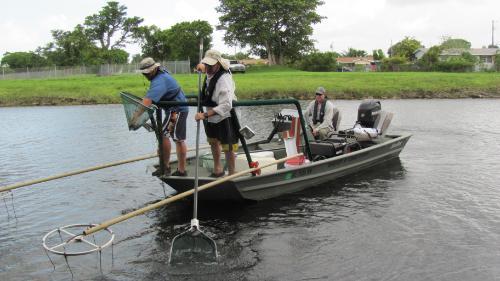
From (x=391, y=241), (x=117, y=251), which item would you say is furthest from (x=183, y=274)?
(x=391, y=241)

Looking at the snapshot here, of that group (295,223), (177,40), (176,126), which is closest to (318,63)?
(177,40)

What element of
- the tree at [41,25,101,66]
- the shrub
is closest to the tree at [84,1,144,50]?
the tree at [41,25,101,66]

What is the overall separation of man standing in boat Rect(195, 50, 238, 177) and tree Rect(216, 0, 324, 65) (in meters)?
62.1

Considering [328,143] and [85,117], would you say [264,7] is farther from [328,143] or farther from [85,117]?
[328,143]

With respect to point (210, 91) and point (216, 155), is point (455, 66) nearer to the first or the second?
point (216, 155)

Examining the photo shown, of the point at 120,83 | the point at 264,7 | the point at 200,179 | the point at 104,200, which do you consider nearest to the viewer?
the point at 200,179

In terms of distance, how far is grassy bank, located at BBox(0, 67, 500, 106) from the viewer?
39469 millimetres

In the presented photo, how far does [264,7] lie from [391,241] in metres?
65.5

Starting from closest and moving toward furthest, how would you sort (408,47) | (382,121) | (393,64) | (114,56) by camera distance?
(382,121), (393,64), (114,56), (408,47)

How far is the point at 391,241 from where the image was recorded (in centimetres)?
870

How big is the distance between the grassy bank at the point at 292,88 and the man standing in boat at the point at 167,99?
29.2 meters

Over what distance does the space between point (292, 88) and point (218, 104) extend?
31354 millimetres

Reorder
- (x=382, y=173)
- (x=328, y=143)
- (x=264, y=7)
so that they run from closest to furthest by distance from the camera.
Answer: (x=328, y=143) < (x=382, y=173) < (x=264, y=7)

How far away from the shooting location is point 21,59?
12888 centimetres
